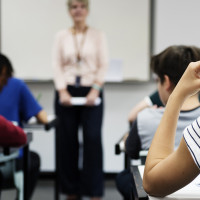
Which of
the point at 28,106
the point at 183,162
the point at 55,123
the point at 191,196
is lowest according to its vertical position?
the point at 55,123

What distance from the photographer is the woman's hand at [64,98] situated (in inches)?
122

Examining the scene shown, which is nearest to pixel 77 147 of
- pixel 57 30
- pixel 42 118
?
pixel 42 118

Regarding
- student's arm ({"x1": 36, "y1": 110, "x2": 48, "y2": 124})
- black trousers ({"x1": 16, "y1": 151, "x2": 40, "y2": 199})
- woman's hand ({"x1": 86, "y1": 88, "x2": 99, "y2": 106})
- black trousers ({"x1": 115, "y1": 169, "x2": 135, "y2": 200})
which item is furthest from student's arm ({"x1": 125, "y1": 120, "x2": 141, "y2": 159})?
woman's hand ({"x1": 86, "y1": 88, "x2": 99, "y2": 106})

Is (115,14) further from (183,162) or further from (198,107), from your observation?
(183,162)

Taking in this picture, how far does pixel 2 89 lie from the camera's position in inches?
96.1

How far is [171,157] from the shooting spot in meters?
0.90

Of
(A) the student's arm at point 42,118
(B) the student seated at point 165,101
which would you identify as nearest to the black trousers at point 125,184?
(B) the student seated at point 165,101

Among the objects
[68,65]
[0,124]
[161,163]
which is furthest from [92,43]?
[161,163]

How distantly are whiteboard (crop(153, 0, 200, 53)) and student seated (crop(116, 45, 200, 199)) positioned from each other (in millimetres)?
2289

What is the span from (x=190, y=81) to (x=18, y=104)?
1.72 meters

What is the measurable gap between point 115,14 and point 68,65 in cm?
94

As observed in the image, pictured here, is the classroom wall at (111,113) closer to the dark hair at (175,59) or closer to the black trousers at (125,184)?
the black trousers at (125,184)

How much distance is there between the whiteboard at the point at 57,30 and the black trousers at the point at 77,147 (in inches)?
34.4

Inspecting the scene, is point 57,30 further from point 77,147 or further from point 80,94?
point 77,147
